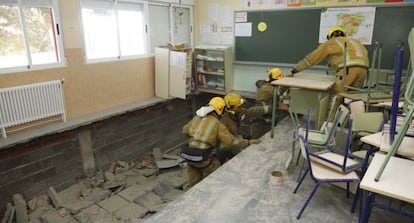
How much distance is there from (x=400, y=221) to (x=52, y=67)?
14.0 ft

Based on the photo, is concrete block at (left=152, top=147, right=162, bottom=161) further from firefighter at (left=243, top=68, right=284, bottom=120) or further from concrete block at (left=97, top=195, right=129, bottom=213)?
firefighter at (left=243, top=68, right=284, bottom=120)

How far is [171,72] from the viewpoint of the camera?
5.24 meters

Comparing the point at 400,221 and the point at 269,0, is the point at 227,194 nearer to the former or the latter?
the point at 400,221

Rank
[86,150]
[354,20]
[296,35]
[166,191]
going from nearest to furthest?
[166,191] → [86,150] → [354,20] → [296,35]

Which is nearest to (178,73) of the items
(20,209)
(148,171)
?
(148,171)

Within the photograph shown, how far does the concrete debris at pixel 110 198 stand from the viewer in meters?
3.49

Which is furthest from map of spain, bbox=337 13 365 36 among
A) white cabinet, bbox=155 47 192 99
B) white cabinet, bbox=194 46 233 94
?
white cabinet, bbox=155 47 192 99

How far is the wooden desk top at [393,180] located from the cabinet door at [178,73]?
12.7ft

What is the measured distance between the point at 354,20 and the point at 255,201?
3.53 metres

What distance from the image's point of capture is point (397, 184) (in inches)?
55.3

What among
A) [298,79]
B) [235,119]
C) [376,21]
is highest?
[376,21]

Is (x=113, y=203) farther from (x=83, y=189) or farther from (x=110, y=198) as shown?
(x=83, y=189)

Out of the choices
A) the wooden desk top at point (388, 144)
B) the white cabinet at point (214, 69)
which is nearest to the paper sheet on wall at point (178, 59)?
the white cabinet at point (214, 69)

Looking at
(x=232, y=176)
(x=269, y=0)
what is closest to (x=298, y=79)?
(x=232, y=176)
